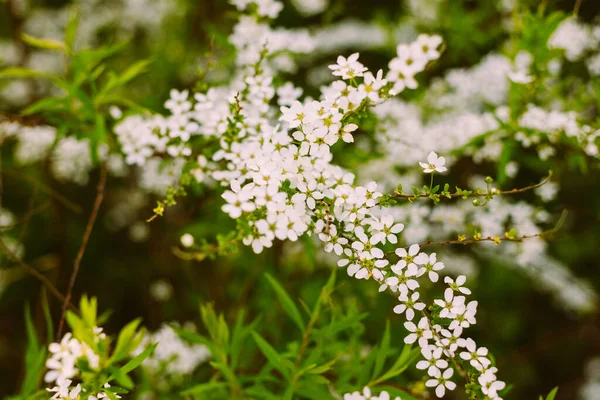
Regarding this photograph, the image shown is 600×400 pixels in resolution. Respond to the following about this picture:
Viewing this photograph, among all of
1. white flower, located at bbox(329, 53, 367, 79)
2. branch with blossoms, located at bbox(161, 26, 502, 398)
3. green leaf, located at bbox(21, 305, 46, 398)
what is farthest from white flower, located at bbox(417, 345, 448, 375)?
green leaf, located at bbox(21, 305, 46, 398)

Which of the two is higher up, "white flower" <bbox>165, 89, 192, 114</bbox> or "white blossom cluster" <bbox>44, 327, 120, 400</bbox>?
"white flower" <bbox>165, 89, 192, 114</bbox>

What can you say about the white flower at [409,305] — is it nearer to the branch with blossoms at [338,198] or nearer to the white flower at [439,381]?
the branch with blossoms at [338,198]

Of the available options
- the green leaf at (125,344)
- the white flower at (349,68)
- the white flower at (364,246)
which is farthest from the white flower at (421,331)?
the green leaf at (125,344)

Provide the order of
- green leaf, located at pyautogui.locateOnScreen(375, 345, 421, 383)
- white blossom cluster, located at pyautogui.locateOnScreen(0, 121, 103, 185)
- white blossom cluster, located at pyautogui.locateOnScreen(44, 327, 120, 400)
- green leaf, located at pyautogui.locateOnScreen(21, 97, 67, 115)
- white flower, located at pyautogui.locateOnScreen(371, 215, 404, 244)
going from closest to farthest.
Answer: white blossom cluster, located at pyautogui.locateOnScreen(44, 327, 120, 400) → white flower, located at pyautogui.locateOnScreen(371, 215, 404, 244) → green leaf, located at pyautogui.locateOnScreen(375, 345, 421, 383) → green leaf, located at pyautogui.locateOnScreen(21, 97, 67, 115) → white blossom cluster, located at pyautogui.locateOnScreen(0, 121, 103, 185)

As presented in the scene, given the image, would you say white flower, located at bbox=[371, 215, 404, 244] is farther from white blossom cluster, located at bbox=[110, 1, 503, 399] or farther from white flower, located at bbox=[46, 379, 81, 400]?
white flower, located at bbox=[46, 379, 81, 400]

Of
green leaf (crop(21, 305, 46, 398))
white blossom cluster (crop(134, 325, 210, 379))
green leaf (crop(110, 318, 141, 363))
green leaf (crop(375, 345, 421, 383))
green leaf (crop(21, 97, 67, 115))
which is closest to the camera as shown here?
green leaf (crop(110, 318, 141, 363))

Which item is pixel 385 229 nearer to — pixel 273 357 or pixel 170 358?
pixel 273 357

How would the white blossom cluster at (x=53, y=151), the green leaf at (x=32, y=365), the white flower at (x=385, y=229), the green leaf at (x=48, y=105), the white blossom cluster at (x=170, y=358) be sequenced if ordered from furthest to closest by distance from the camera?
the white blossom cluster at (x=53, y=151), the white blossom cluster at (x=170, y=358), the green leaf at (x=48, y=105), the green leaf at (x=32, y=365), the white flower at (x=385, y=229)

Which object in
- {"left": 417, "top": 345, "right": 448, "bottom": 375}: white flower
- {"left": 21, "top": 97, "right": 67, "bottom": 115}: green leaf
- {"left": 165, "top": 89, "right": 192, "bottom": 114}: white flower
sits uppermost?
{"left": 165, "top": 89, "right": 192, "bottom": 114}: white flower
